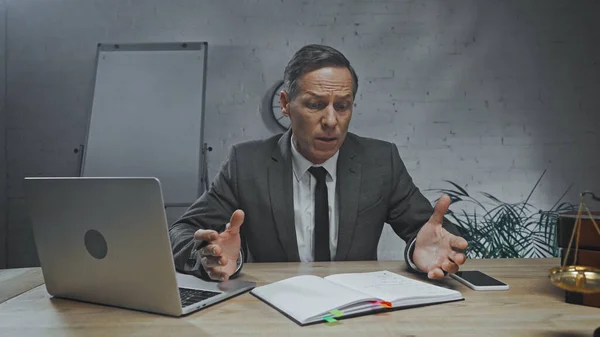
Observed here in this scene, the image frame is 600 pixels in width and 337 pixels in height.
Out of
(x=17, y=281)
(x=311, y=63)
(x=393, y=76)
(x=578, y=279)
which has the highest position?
(x=393, y=76)

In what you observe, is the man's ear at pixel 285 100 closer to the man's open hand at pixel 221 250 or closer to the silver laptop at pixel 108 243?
the man's open hand at pixel 221 250

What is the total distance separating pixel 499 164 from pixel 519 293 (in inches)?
100

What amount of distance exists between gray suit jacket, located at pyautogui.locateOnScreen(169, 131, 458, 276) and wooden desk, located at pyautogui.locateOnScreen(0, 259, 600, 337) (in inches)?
24.9

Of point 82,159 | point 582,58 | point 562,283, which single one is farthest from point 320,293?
point 582,58

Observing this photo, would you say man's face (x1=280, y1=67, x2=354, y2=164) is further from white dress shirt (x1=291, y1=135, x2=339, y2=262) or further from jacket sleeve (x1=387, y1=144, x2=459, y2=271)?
jacket sleeve (x1=387, y1=144, x2=459, y2=271)

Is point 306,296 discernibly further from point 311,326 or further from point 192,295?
point 192,295

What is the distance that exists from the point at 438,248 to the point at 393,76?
7.60 ft

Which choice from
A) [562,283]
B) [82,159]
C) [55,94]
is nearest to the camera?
[562,283]

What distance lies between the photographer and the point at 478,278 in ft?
4.02

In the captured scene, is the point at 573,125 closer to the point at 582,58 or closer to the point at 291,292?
the point at 582,58

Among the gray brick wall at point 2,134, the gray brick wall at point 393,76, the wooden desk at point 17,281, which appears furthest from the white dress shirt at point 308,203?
the gray brick wall at point 2,134

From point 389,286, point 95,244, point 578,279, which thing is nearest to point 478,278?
point 389,286

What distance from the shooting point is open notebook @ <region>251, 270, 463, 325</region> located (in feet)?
3.08

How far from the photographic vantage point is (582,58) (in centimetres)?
348
